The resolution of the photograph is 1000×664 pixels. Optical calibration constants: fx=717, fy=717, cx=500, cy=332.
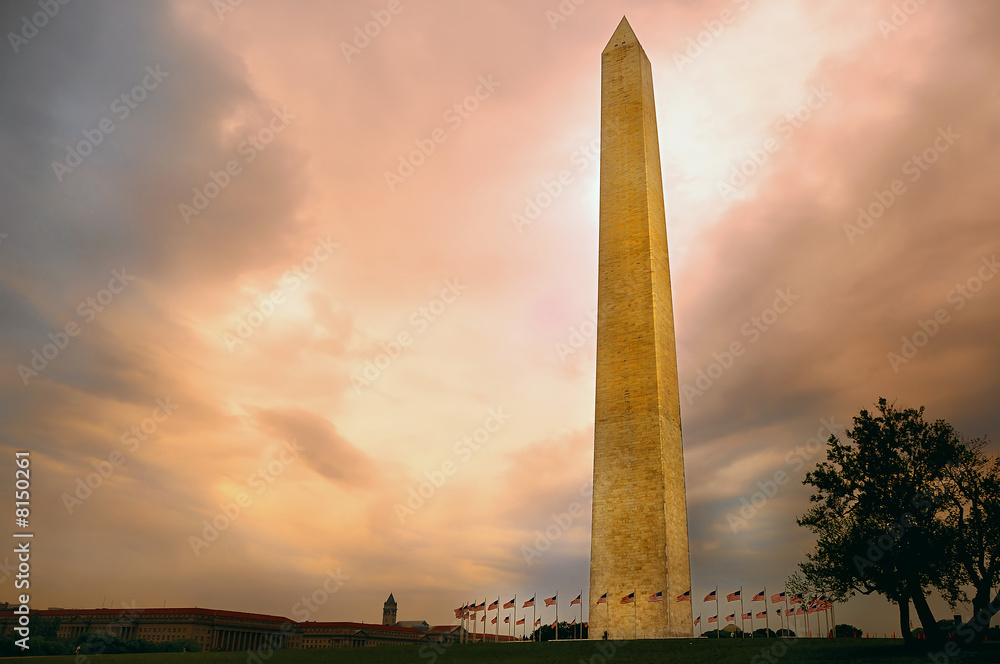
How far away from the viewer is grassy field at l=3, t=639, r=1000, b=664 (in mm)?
22172

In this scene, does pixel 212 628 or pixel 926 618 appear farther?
pixel 212 628

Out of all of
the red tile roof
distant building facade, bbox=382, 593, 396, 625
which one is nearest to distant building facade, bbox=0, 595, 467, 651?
the red tile roof

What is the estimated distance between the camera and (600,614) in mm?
31312

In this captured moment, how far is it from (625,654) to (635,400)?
11699 millimetres

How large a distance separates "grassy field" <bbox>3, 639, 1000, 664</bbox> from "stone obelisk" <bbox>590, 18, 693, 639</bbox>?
3264 millimetres

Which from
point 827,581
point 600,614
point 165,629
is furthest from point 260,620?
point 827,581

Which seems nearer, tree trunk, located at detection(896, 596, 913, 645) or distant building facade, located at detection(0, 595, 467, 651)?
tree trunk, located at detection(896, 596, 913, 645)

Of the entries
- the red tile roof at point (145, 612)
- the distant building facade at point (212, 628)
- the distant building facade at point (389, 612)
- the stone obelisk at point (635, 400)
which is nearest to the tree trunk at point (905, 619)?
the stone obelisk at point (635, 400)

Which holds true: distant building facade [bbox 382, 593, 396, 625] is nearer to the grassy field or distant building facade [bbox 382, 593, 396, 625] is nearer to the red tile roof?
the red tile roof

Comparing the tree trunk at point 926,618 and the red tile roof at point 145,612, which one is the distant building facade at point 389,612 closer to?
the red tile roof at point 145,612

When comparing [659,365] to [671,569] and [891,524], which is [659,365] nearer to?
[671,569]

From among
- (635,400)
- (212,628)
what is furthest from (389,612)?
(635,400)

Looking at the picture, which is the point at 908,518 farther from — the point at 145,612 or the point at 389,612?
the point at 389,612

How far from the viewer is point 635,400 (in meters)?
32.8
